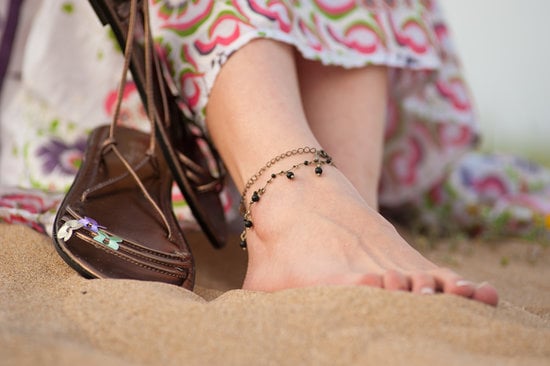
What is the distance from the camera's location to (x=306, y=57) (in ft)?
4.12

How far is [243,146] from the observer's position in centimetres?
111

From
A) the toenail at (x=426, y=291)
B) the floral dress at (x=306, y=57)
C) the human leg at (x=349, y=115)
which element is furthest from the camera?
the human leg at (x=349, y=115)

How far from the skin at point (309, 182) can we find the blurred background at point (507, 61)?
9.04 feet

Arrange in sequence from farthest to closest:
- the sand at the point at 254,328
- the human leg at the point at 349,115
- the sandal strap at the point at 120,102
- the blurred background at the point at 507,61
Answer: the blurred background at the point at 507,61 → the human leg at the point at 349,115 → the sandal strap at the point at 120,102 → the sand at the point at 254,328

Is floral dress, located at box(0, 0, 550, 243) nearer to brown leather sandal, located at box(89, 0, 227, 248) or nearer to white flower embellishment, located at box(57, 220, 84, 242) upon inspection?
brown leather sandal, located at box(89, 0, 227, 248)

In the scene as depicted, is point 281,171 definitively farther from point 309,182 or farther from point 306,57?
point 306,57

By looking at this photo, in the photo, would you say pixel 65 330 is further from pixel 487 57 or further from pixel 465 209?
pixel 487 57

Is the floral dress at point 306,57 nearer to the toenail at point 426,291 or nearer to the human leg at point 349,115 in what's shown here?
the human leg at point 349,115

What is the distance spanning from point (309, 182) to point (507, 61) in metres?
3.92

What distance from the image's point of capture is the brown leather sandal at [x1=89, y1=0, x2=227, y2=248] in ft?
3.73

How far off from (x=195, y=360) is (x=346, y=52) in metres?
0.78

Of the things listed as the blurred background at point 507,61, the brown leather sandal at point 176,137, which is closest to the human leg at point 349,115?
the brown leather sandal at point 176,137

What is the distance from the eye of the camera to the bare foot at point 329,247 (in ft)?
2.84

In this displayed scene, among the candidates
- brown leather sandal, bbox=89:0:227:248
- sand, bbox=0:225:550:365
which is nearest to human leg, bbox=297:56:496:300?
brown leather sandal, bbox=89:0:227:248
